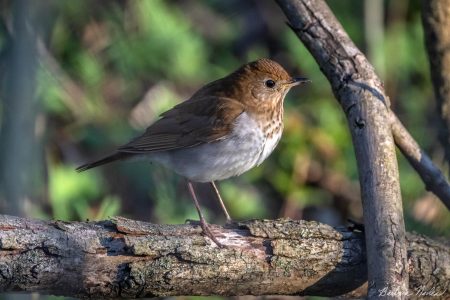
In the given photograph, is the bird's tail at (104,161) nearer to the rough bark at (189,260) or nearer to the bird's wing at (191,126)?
the bird's wing at (191,126)

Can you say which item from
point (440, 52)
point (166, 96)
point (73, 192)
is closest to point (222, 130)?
point (440, 52)

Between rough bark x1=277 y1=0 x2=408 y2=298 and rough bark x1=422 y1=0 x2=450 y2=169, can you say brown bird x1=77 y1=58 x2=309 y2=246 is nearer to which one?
rough bark x1=277 y1=0 x2=408 y2=298

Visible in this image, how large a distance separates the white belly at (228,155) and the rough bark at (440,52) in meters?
0.81

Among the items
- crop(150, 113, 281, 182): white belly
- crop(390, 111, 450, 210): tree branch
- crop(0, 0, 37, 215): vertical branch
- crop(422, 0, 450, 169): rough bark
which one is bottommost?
crop(0, 0, 37, 215): vertical branch

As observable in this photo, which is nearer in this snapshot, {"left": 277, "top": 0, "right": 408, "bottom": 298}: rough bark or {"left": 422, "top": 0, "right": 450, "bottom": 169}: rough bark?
{"left": 277, "top": 0, "right": 408, "bottom": 298}: rough bark

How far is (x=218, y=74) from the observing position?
6.44 meters

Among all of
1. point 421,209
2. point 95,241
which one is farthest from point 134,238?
point 421,209

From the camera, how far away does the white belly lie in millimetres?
3770

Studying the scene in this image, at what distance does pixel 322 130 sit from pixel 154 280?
358 centimetres

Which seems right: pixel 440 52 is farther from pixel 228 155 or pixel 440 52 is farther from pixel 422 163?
pixel 228 155

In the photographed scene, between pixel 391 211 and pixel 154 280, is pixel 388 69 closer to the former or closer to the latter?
pixel 391 211

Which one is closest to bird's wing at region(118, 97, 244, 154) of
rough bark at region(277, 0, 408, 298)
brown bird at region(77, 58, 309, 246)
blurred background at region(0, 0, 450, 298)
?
brown bird at region(77, 58, 309, 246)

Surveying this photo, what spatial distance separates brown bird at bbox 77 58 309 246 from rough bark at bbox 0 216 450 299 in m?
0.81

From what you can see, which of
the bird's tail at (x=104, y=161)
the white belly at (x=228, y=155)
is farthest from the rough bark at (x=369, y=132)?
the bird's tail at (x=104, y=161)
